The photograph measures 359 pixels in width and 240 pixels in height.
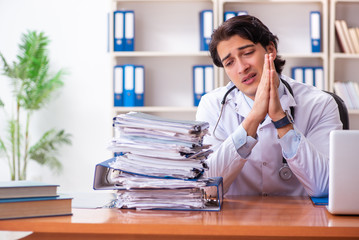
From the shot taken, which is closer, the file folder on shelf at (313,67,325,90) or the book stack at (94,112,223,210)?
the book stack at (94,112,223,210)

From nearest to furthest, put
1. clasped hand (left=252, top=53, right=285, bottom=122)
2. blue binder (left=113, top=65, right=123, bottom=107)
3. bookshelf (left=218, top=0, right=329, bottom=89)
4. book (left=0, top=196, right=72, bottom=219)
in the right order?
book (left=0, top=196, right=72, bottom=219), clasped hand (left=252, top=53, right=285, bottom=122), blue binder (left=113, top=65, right=123, bottom=107), bookshelf (left=218, top=0, right=329, bottom=89)

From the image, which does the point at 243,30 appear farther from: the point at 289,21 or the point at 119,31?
the point at 289,21

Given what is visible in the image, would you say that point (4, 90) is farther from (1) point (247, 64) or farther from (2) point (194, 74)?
(1) point (247, 64)

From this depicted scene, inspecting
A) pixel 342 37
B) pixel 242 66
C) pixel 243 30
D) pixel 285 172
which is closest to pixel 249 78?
pixel 242 66

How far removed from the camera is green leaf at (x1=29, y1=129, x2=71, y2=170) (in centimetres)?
450

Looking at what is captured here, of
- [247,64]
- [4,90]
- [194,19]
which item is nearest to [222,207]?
[247,64]

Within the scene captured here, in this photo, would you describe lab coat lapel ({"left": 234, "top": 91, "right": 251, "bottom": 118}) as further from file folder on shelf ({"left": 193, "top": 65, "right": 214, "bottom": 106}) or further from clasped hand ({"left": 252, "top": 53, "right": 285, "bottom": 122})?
file folder on shelf ({"left": 193, "top": 65, "right": 214, "bottom": 106})

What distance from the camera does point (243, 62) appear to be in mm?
1930

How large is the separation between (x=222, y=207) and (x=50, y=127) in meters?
3.70

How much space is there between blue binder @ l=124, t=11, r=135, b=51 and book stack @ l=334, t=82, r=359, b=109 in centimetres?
168

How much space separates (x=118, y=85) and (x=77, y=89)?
3.03 ft

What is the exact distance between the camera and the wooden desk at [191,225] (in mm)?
1095

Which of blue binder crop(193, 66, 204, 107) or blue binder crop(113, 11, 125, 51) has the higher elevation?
blue binder crop(113, 11, 125, 51)

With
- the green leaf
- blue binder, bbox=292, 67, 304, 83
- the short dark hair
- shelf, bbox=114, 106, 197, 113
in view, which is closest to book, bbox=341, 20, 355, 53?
blue binder, bbox=292, 67, 304, 83
